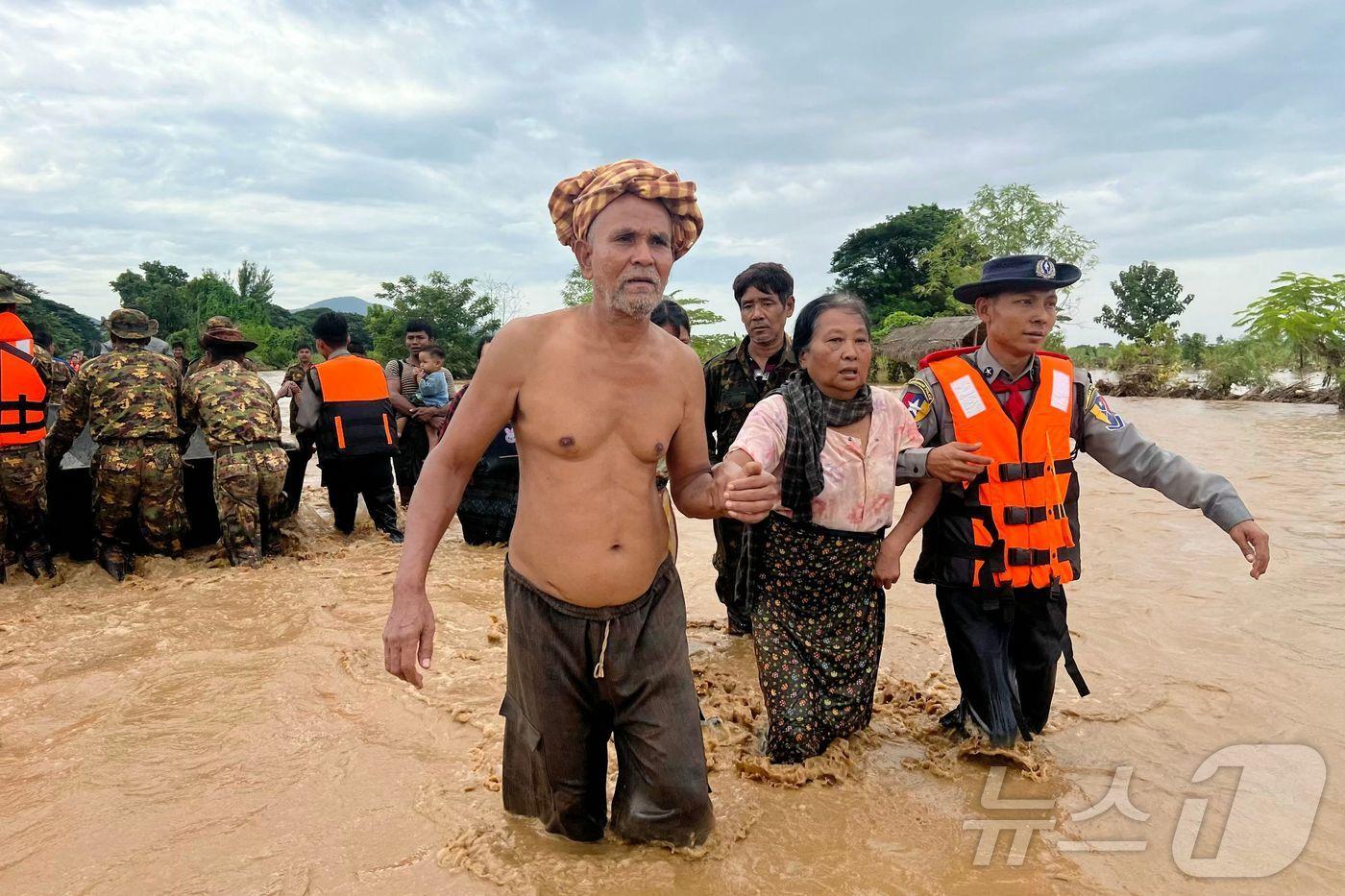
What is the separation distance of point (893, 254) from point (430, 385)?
1404 inches

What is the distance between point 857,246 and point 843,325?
131 feet

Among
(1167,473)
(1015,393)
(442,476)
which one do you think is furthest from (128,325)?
(1167,473)

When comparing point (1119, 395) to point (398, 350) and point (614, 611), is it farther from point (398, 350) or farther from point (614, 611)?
point (614, 611)

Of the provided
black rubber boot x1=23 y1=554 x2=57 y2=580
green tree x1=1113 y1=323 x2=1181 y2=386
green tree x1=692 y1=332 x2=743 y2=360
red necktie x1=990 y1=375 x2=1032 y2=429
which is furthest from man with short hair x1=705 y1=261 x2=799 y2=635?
green tree x1=1113 y1=323 x2=1181 y2=386

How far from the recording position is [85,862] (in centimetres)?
252

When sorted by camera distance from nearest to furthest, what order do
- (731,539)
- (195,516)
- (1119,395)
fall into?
(731,539), (195,516), (1119,395)

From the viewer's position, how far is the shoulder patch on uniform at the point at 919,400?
3004mm

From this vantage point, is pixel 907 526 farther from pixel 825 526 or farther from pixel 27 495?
pixel 27 495

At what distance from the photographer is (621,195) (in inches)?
89.7

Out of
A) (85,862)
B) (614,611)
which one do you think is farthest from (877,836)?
(85,862)

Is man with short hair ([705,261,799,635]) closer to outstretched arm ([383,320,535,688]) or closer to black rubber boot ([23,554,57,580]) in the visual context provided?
outstretched arm ([383,320,535,688])

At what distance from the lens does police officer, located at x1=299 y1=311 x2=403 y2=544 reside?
252 inches

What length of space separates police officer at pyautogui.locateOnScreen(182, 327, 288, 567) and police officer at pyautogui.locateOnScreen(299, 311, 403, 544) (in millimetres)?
344

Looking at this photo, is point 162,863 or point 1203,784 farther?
point 1203,784
